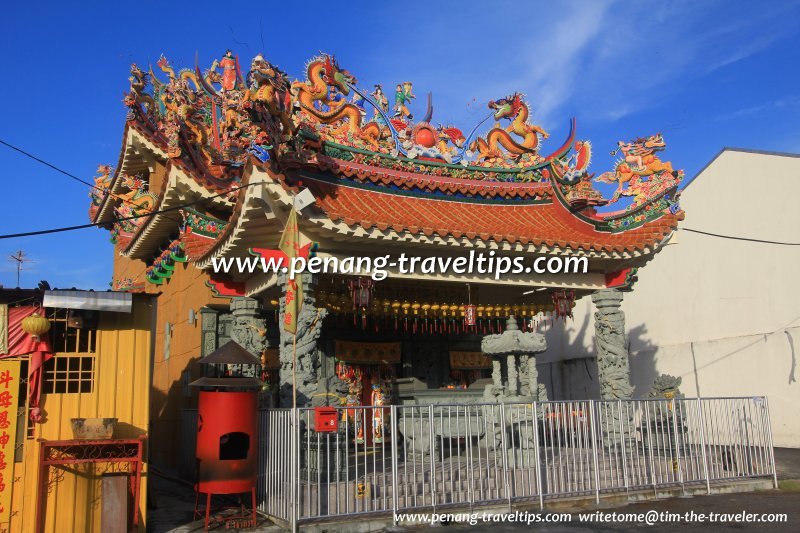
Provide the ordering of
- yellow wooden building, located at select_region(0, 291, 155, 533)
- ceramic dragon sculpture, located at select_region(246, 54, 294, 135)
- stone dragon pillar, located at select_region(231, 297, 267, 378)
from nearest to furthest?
1. yellow wooden building, located at select_region(0, 291, 155, 533)
2. ceramic dragon sculpture, located at select_region(246, 54, 294, 135)
3. stone dragon pillar, located at select_region(231, 297, 267, 378)

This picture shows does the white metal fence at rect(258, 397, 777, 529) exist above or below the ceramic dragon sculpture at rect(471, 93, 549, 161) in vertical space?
below

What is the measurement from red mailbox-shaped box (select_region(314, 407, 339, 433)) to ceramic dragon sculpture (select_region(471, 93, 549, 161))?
25.3ft

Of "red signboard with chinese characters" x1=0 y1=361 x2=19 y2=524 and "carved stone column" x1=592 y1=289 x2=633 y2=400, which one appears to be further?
"carved stone column" x1=592 y1=289 x2=633 y2=400

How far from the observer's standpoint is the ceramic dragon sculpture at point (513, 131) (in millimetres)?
13797

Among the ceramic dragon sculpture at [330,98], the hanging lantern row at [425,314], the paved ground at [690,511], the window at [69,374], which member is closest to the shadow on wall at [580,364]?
the hanging lantern row at [425,314]

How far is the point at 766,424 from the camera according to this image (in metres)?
10.6

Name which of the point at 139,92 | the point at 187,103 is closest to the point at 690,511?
the point at 187,103

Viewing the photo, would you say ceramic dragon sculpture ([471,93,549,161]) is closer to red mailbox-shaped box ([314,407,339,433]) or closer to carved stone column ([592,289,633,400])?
carved stone column ([592,289,633,400])

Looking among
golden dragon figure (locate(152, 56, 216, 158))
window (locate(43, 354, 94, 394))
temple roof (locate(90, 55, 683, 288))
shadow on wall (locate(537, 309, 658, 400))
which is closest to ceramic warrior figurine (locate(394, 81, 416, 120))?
temple roof (locate(90, 55, 683, 288))

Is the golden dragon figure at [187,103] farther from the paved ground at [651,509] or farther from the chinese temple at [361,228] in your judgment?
the paved ground at [651,509]

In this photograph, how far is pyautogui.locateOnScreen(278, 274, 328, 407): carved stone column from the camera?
29.1 feet

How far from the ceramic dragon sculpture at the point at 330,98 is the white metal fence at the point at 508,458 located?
548 centimetres

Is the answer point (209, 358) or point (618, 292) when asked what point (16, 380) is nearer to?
point (209, 358)

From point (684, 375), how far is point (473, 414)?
12.6m
